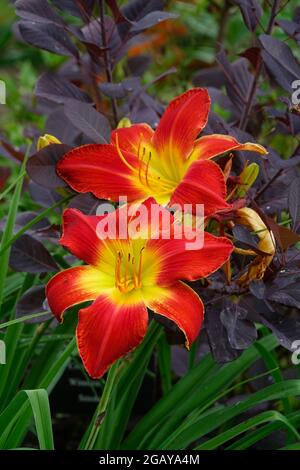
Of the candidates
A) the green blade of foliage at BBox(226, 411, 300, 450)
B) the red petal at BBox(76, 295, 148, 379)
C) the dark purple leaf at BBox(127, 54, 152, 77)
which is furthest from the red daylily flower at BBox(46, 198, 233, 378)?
the dark purple leaf at BBox(127, 54, 152, 77)

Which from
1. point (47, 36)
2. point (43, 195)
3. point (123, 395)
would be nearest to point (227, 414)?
point (123, 395)

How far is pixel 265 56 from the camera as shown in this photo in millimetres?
978

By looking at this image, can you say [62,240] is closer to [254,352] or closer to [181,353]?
[254,352]

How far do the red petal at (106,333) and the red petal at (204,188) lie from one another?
11 centimetres

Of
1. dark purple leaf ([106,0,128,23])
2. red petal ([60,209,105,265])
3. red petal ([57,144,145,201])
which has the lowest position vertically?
red petal ([60,209,105,265])

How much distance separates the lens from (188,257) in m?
0.78

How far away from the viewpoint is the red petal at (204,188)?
781mm

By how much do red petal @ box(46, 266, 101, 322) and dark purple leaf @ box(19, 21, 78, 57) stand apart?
35 cm

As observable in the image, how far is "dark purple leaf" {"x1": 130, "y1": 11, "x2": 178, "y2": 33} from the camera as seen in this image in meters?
1.02

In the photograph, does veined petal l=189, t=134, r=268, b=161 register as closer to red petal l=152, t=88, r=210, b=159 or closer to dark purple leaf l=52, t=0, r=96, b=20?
red petal l=152, t=88, r=210, b=159

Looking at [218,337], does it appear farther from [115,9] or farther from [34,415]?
[115,9]

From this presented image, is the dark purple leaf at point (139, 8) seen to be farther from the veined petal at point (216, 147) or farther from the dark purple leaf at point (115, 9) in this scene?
the veined petal at point (216, 147)
